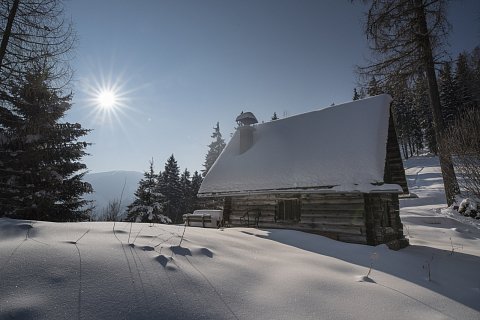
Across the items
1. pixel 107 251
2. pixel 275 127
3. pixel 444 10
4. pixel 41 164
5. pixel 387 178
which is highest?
pixel 444 10

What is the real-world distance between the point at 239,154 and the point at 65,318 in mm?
15014

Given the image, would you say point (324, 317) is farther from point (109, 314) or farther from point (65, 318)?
point (65, 318)

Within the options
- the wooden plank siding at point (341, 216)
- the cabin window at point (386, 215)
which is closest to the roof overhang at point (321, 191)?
the wooden plank siding at point (341, 216)

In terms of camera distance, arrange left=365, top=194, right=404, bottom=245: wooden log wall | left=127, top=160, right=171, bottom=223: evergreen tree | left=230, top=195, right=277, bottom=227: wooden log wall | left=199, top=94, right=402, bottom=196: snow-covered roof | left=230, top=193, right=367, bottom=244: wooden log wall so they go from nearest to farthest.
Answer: left=365, top=194, right=404, bottom=245: wooden log wall → left=230, top=193, right=367, bottom=244: wooden log wall → left=199, top=94, right=402, bottom=196: snow-covered roof → left=230, top=195, right=277, bottom=227: wooden log wall → left=127, top=160, right=171, bottom=223: evergreen tree

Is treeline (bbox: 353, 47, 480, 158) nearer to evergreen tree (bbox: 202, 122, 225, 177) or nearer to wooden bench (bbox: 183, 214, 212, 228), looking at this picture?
wooden bench (bbox: 183, 214, 212, 228)

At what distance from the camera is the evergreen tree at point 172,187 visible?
42.4 metres

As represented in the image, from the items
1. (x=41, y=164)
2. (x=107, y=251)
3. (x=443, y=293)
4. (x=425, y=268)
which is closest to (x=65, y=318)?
(x=107, y=251)

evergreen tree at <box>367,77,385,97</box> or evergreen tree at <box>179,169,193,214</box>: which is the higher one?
evergreen tree at <box>367,77,385,97</box>

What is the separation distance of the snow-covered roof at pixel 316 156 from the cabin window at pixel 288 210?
896 mm

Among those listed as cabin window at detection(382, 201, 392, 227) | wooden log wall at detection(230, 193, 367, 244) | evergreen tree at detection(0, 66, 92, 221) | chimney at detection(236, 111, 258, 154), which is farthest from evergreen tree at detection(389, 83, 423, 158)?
evergreen tree at detection(0, 66, 92, 221)

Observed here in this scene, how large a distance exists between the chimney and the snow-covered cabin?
38 cm

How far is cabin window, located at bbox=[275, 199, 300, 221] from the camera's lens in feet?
41.6

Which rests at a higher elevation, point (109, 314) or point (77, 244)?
point (77, 244)

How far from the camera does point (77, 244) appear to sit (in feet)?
12.3
